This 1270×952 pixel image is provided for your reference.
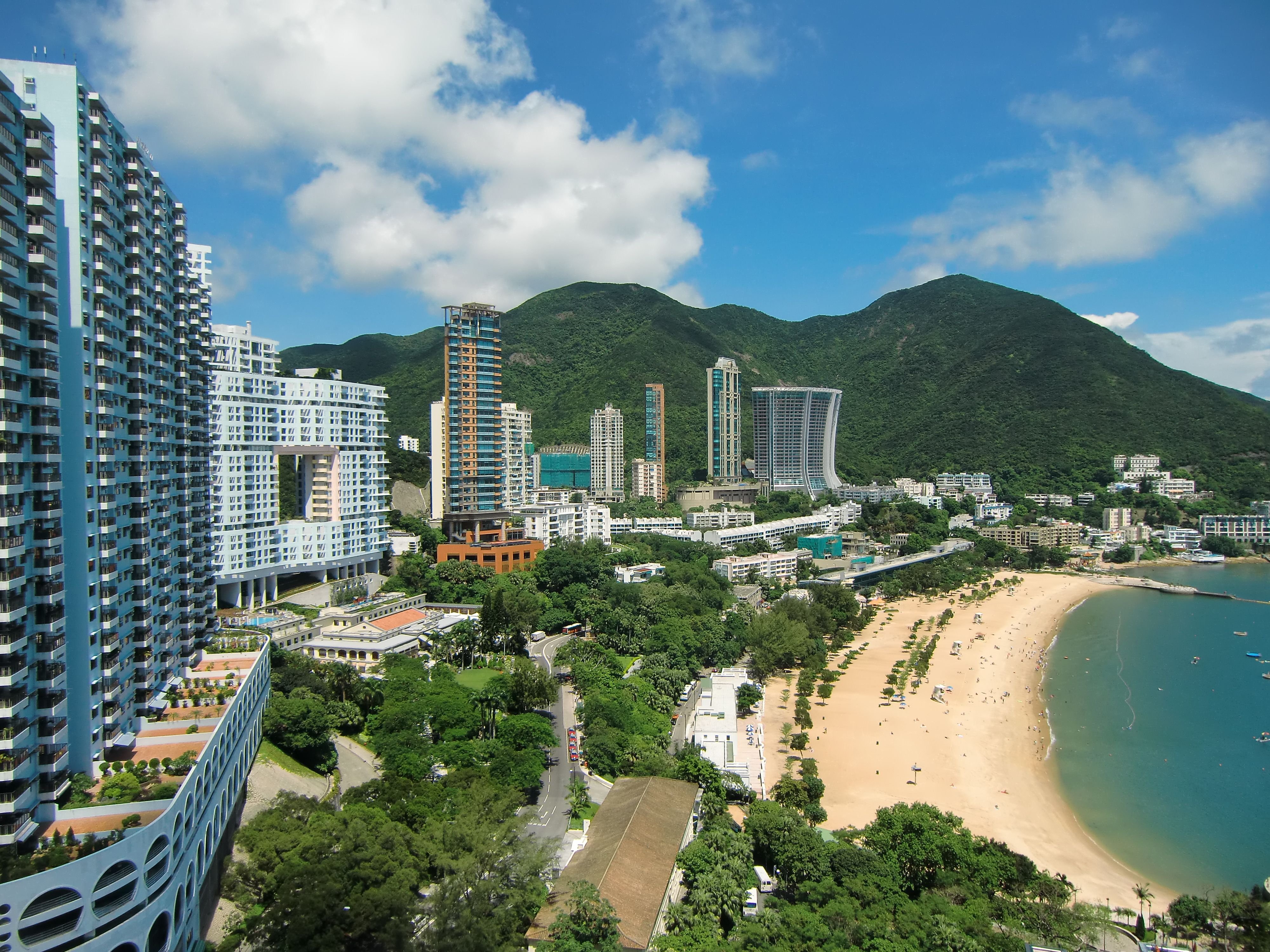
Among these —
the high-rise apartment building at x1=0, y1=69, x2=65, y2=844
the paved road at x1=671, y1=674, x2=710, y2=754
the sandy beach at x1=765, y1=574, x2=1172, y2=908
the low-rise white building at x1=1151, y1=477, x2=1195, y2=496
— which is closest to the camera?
the high-rise apartment building at x1=0, y1=69, x2=65, y2=844

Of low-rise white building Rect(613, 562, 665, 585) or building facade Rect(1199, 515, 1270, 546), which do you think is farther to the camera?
building facade Rect(1199, 515, 1270, 546)

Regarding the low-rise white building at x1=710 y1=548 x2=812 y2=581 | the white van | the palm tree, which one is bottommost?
the palm tree

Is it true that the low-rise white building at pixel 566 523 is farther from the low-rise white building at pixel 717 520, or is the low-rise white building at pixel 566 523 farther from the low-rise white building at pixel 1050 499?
the low-rise white building at pixel 1050 499

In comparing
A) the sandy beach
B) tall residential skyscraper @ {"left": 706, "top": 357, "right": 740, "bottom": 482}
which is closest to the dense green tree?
the sandy beach

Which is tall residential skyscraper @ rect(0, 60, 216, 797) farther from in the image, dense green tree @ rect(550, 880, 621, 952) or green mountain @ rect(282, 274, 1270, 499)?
green mountain @ rect(282, 274, 1270, 499)

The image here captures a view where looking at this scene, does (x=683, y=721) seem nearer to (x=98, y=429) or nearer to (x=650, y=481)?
(x=98, y=429)

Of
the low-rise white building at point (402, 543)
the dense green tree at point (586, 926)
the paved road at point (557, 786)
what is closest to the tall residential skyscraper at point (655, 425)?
the low-rise white building at point (402, 543)

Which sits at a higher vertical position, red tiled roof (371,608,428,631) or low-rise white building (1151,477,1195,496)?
low-rise white building (1151,477,1195,496)
